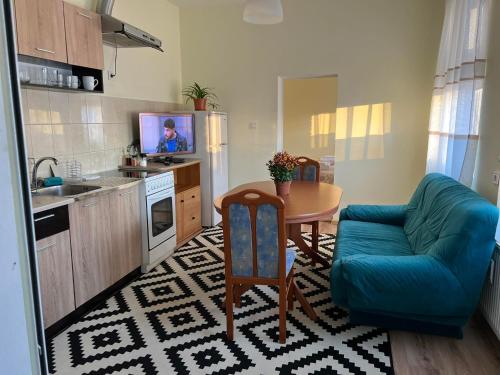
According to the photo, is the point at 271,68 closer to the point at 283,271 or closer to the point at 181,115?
the point at 181,115

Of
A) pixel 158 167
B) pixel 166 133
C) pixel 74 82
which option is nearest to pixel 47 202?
pixel 74 82

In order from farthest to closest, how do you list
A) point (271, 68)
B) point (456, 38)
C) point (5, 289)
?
1. point (271, 68)
2. point (456, 38)
3. point (5, 289)

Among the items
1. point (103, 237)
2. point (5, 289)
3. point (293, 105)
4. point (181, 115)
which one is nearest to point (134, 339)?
point (103, 237)

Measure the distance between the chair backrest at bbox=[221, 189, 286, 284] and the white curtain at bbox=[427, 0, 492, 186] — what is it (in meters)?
1.76

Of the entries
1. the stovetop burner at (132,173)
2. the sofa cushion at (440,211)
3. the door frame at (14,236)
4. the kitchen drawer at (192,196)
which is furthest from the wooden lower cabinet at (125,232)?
the sofa cushion at (440,211)

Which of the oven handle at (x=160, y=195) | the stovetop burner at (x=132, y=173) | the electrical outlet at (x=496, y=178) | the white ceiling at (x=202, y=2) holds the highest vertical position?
the white ceiling at (x=202, y=2)

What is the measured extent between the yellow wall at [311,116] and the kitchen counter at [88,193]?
538 centimetres

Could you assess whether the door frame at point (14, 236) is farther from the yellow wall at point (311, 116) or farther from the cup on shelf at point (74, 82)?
the yellow wall at point (311, 116)

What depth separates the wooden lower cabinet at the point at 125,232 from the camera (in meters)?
2.92

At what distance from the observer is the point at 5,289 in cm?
75

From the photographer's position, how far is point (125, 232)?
305 centimetres

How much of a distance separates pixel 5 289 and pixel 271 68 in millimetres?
4666

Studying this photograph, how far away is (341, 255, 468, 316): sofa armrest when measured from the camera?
2152 millimetres

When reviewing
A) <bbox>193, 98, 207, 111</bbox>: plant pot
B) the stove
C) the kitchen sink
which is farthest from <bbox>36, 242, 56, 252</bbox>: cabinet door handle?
<bbox>193, 98, 207, 111</bbox>: plant pot
